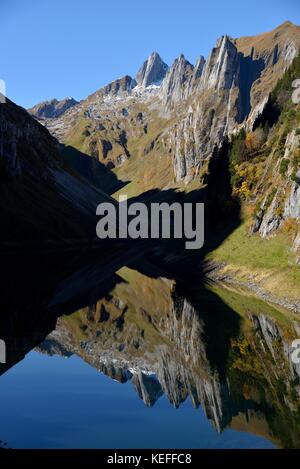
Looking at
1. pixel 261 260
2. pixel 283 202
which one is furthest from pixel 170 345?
pixel 283 202

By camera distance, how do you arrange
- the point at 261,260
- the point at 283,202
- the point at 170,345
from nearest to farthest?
the point at 170,345 → the point at 261,260 → the point at 283,202

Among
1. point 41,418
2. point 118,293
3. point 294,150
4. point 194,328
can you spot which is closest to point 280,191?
point 294,150

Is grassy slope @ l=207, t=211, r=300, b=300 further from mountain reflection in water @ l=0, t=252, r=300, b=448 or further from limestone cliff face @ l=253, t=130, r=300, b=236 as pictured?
mountain reflection in water @ l=0, t=252, r=300, b=448

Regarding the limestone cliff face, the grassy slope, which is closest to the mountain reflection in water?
the grassy slope

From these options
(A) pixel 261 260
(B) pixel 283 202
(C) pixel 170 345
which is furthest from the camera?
(B) pixel 283 202

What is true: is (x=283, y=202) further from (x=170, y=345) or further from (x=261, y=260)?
(x=170, y=345)

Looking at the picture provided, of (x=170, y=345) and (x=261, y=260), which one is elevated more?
(x=261, y=260)

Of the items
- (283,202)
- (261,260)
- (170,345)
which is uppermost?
(283,202)

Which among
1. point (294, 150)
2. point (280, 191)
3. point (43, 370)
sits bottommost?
point (43, 370)
